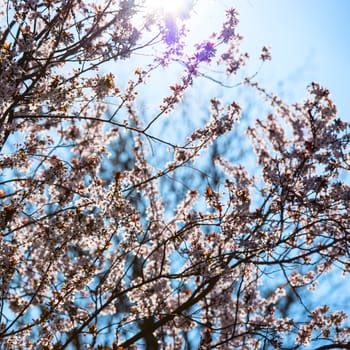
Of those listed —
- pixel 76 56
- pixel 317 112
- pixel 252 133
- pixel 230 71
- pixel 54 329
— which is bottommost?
pixel 54 329

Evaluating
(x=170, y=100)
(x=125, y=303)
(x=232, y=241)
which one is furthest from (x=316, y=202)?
(x=125, y=303)

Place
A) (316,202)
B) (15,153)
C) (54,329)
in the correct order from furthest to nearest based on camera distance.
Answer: (316,202)
(15,153)
(54,329)

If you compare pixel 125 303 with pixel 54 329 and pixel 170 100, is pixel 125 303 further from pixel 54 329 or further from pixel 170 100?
pixel 170 100

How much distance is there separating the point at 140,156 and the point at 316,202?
248 centimetres

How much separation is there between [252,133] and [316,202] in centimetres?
311

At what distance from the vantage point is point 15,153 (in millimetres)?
3820

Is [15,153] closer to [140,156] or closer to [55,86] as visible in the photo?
[55,86]

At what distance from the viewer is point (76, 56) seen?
3.11m

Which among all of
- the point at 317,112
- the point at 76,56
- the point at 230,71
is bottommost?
the point at 76,56

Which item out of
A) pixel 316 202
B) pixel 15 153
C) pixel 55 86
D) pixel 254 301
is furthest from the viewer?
pixel 254 301

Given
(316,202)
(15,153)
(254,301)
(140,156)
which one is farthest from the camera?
(254,301)

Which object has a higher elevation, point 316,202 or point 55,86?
point 55,86

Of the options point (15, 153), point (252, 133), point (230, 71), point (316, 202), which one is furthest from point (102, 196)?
point (252, 133)

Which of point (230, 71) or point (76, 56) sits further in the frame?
point (230, 71)
